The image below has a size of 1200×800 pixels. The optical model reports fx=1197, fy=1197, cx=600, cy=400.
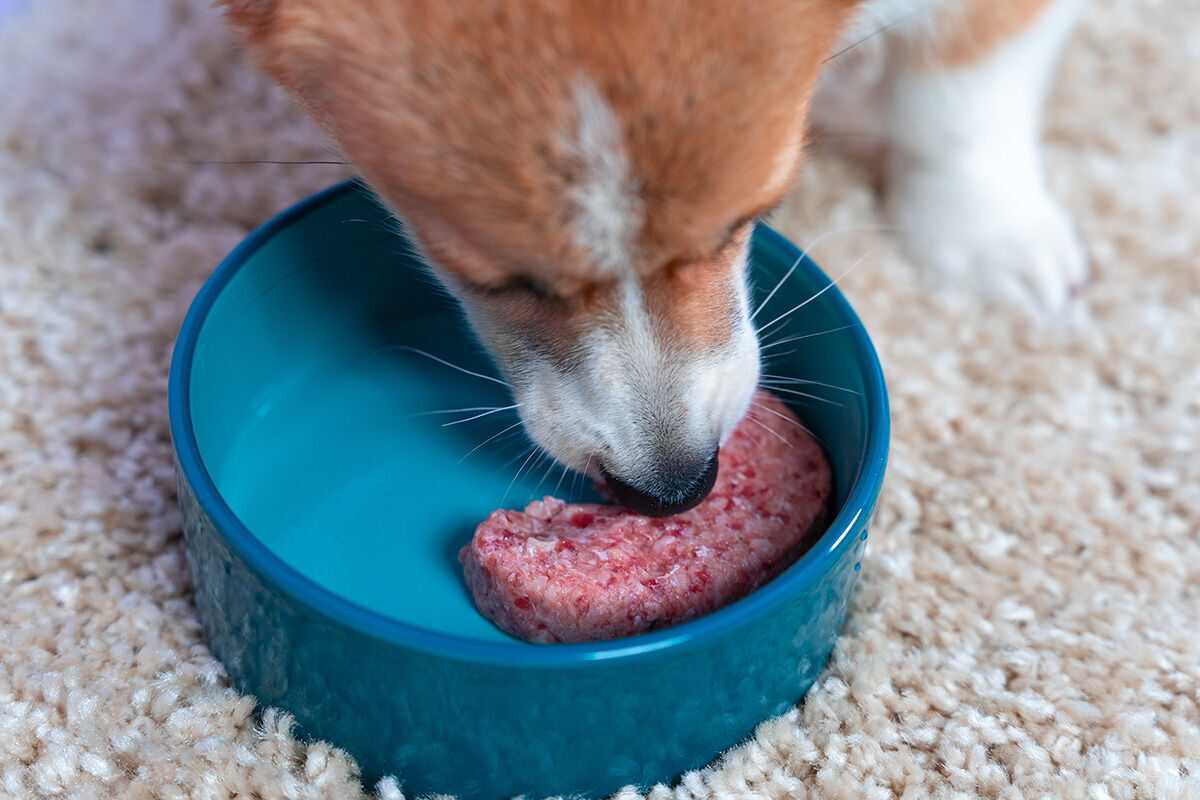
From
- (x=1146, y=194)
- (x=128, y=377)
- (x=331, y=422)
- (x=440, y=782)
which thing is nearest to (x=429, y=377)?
(x=331, y=422)

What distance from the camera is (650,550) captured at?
1185mm

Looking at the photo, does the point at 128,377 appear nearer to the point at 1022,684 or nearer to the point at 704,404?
the point at 704,404

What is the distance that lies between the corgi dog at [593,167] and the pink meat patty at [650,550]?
0.06 meters

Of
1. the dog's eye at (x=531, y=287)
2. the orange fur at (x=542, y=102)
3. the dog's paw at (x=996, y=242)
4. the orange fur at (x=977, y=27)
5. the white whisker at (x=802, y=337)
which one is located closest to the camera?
the orange fur at (x=542, y=102)

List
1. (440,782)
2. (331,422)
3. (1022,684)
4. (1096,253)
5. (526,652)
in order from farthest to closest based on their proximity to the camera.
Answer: (1096,253) < (331,422) < (1022,684) < (440,782) < (526,652)

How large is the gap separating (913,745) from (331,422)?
2.47 ft

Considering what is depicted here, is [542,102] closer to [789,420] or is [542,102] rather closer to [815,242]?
[789,420]

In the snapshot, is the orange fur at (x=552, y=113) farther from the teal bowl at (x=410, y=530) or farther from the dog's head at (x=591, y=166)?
the teal bowl at (x=410, y=530)

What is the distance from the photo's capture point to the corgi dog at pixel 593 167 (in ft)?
3.04

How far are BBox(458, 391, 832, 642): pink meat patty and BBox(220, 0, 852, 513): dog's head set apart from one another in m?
0.07

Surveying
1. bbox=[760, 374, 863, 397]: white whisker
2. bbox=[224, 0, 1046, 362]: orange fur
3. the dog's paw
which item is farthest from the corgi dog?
the dog's paw

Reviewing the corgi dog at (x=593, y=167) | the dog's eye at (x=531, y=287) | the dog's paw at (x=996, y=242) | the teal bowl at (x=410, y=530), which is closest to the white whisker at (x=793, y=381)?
the teal bowl at (x=410, y=530)

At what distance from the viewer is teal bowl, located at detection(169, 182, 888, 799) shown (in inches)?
38.7

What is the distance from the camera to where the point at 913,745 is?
1.19m
